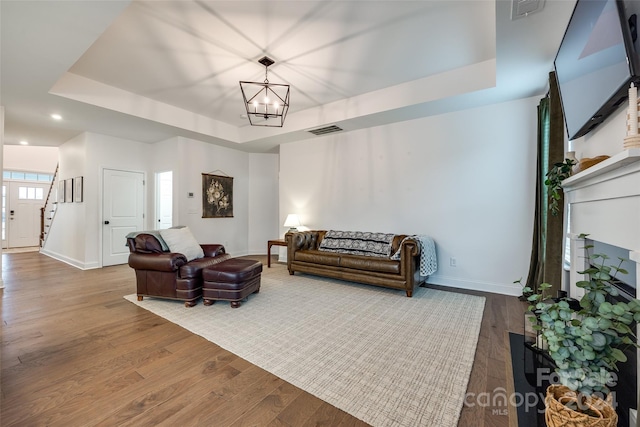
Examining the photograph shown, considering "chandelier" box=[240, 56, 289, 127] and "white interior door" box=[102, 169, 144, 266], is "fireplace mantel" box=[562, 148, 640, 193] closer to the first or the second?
"chandelier" box=[240, 56, 289, 127]

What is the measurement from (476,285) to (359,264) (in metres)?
1.74

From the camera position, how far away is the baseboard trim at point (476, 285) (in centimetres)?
358

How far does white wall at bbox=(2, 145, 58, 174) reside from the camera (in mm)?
7926

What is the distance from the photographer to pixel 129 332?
2.50 metres

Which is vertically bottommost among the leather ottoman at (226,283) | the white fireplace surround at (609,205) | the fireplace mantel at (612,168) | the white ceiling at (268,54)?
the leather ottoman at (226,283)

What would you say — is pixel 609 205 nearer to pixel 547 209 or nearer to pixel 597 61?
pixel 597 61

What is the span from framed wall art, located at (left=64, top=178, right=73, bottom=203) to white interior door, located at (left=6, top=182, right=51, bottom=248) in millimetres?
3732

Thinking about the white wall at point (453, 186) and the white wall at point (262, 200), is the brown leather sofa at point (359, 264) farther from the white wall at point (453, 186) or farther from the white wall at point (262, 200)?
the white wall at point (262, 200)

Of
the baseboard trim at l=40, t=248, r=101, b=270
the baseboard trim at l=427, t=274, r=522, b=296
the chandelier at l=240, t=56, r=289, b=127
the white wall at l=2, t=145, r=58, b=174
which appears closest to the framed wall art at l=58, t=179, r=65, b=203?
the baseboard trim at l=40, t=248, r=101, b=270

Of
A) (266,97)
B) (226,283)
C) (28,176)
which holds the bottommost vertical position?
(226,283)

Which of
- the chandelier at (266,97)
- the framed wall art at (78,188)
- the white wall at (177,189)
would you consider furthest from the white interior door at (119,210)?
the chandelier at (266,97)

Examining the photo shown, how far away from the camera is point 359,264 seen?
3895 millimetres

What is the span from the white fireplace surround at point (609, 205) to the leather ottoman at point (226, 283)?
3123 millimetres

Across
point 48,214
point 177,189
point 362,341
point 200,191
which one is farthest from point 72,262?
point 362,341
